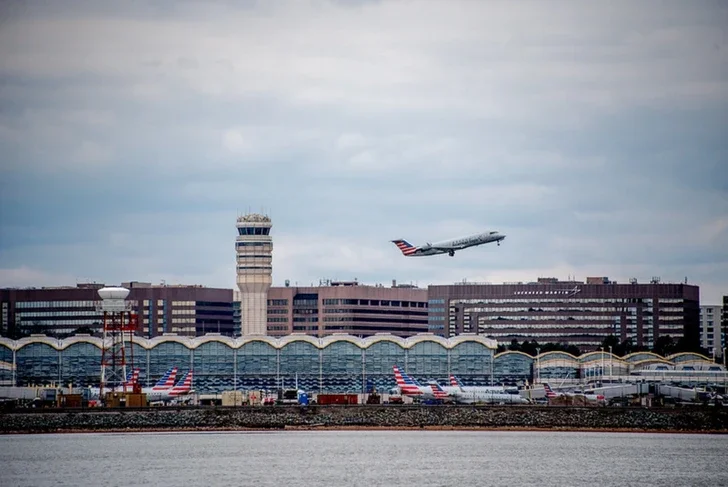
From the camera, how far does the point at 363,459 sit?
143875 millimetres

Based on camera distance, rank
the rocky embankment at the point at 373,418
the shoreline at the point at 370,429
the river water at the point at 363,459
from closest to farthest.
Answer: the river water at the point at 363,459 → the shoreline at the point at 370,429 → the rocky embankment at the point at 373,418

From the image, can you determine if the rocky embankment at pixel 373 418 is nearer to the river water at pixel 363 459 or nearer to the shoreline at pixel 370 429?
the shoreline at pixel 370 429

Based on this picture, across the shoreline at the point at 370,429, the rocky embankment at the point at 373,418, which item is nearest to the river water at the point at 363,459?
the shoreline at the point at 370,429

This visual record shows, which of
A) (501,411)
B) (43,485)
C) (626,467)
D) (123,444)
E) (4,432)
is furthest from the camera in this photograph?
(501,411)

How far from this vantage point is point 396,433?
583 ft

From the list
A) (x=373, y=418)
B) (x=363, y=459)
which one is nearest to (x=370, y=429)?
(x=373, y=418)

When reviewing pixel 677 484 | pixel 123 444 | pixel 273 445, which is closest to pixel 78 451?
pixel 123 444

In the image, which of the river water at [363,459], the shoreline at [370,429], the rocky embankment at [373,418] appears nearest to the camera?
the river water at [363,459]

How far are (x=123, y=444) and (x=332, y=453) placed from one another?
77.9 ft

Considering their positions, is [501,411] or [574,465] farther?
[501,411]

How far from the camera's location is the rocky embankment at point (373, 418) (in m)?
178

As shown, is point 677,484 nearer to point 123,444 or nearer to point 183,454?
point 183,454

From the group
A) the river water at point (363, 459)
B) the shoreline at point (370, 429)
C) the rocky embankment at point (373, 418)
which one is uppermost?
the rocky embankment at point (373, 418)

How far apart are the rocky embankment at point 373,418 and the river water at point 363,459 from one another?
399cm
